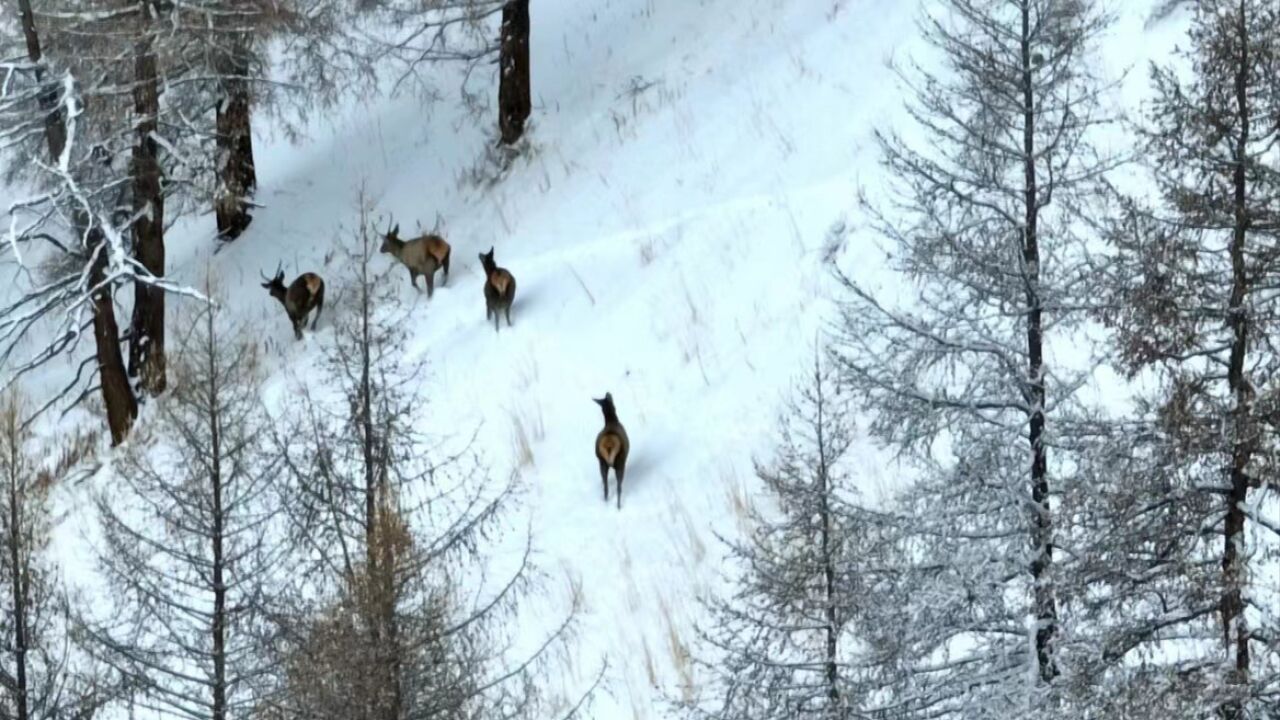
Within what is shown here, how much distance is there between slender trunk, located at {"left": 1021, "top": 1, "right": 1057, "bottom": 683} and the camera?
10.3 meters

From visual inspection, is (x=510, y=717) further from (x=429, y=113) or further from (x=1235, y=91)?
(x=429, y=113)

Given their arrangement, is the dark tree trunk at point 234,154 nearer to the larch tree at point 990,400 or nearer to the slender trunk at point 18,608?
the slender trunk at point 18,608

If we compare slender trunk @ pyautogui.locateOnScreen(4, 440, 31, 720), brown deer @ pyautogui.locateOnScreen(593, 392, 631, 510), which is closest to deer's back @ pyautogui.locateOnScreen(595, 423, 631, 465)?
brown deer @ pyautogui.locateOnScreen(593, 392, 631, 510)

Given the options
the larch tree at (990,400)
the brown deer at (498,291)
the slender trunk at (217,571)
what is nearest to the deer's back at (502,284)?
the brown deer at (498,291)

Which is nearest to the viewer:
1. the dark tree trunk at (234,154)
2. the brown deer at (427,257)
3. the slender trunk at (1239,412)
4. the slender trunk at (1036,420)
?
the slender trunk at (1239,412)

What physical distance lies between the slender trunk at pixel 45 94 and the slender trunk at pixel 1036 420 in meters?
13.9

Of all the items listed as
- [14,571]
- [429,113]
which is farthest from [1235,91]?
[429,113]

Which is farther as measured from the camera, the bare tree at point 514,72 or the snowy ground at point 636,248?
the bare tree at point 514,72

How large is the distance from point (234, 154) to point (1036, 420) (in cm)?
1689

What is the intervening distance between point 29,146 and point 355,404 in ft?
47.3

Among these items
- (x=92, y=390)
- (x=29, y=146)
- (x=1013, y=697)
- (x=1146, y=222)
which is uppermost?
(x=29, y=146)

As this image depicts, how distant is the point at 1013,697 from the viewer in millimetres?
10430

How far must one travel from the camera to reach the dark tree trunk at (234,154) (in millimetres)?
24034

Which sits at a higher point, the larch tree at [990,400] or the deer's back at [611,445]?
the deer's back at [611,445]
